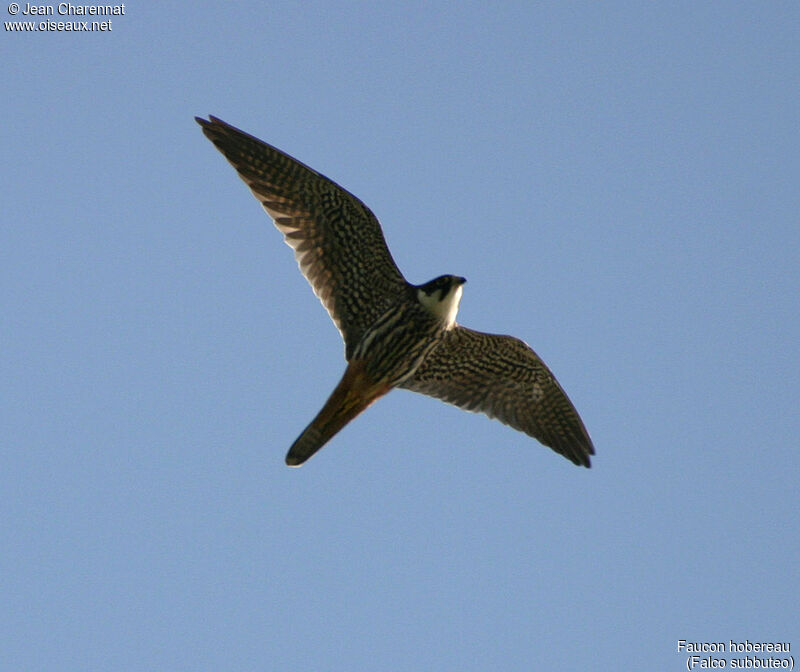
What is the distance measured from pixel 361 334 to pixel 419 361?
2.09 ft

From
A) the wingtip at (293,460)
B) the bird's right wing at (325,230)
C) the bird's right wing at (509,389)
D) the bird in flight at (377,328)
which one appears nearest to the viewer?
the wingtip at (293,460)

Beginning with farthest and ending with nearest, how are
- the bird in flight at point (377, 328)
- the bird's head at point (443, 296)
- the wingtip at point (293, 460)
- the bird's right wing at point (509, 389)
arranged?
the bird's right wing at point (509, 389)
the bird in flight at point (377, 328)
the bird's head at point (443, 296)
the wingtip at point (293, 460)

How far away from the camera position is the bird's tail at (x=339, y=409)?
9766 millimetres

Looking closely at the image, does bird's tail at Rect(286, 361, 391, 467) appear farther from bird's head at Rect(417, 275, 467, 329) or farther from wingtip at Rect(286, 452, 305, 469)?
bird's head at Rect(417, 275, 467, 329)

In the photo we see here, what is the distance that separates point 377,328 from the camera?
10.3m

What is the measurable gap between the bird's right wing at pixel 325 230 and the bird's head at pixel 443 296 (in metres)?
0.50

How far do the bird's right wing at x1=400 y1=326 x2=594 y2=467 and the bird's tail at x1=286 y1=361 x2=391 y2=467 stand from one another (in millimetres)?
1007

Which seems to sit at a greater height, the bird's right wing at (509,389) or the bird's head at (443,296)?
the bird's head at (443,296)

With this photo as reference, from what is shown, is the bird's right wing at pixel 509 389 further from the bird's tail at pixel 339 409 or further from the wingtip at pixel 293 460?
Result: the wingtip at pixel 293 460

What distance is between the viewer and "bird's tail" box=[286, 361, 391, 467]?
9766mm

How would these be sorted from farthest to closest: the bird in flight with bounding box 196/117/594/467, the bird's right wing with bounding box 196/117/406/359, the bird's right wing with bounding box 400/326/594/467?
the bird's right wing with bounding box 400/326/594/467 < the bird's right wing with bounding box 196/117/406/359 < the bird in flight with bounding box 196/117/594/467

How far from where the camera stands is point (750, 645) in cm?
1097

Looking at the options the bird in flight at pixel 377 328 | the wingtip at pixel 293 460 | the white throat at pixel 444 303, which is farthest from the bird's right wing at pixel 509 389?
the wingtip at pixel 293 460

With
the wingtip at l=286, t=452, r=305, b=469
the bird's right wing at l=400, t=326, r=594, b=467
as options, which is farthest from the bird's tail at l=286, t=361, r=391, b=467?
the bird's right wing at l=400, t=326, r=594, b=467
